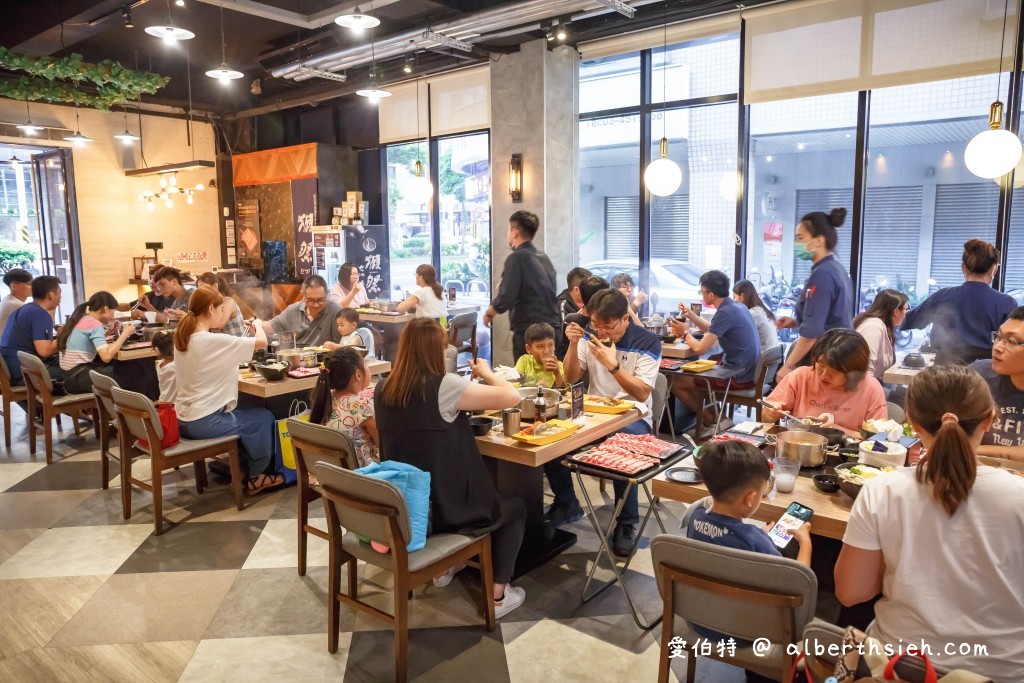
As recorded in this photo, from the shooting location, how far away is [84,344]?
5.70 meters

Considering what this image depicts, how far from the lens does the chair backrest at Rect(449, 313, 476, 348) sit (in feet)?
24.1

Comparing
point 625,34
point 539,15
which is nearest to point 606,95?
point 625,34

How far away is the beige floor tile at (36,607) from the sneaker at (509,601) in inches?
81.2

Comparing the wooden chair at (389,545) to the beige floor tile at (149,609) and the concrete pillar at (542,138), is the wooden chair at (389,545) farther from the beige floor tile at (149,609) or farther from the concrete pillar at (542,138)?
the concrete pillar at (542,138)

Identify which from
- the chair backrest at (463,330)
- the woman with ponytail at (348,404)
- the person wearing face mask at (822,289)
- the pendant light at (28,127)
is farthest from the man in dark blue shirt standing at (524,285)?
the pendant light at (28,127)

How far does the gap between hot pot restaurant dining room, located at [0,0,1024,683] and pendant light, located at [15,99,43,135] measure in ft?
0.50

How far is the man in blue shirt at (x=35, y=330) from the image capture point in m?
6.00

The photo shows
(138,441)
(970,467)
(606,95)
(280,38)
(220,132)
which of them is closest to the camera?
(970,467)

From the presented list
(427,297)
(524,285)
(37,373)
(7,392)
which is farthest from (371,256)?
(37,373)

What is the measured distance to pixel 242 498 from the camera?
15.2 ft

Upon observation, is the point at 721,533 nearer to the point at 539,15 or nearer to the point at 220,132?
the point at 539,15

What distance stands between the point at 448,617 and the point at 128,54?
30.5 feet

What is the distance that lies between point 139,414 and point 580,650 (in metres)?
2.83

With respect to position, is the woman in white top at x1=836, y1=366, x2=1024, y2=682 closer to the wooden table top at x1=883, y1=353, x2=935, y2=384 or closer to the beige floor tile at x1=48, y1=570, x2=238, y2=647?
the beige floor tile at x1=48, y1=570, x2=238, y2=647
